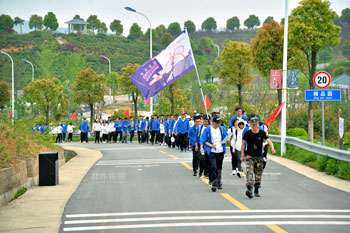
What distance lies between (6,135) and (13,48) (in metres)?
124

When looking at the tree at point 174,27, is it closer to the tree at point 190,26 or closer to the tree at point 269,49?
the tree at point 190,26

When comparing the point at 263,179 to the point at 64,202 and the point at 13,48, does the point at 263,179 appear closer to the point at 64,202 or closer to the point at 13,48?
the point at 64,202

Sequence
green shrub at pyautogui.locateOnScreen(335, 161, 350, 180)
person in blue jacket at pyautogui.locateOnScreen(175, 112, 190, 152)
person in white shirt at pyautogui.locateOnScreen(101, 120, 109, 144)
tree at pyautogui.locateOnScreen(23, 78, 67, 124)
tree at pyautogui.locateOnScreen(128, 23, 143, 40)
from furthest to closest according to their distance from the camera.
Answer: tree at pyautogui.locateOnScreen(128, 23, 143, 40) → tree at pyautogui.locateOnScreen(23, 78, 67, 124) → person in white shirt at pyautogui.locateOnScreen(101, 120, 109, 144) → person in blue jacket at pyautogui.locateOnScreen(175, 112, 190, 152) → green shrub at pyautogui.locateOnScreen(335, 161, 350, 180)

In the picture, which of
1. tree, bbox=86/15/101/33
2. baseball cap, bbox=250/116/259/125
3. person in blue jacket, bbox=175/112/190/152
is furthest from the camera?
tree, bbox=86/15/101/33

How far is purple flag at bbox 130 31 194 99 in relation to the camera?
86.5 feet

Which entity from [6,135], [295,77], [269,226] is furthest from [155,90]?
[269,226]

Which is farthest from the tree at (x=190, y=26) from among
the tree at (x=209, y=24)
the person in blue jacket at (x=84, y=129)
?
the person in blue jacket at (x=84, y=129)

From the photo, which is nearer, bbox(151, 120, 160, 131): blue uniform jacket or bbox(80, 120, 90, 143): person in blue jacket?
bbox(151, 120, 160, 131): blue uniform jacket

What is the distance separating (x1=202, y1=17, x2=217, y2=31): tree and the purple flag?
172 meters

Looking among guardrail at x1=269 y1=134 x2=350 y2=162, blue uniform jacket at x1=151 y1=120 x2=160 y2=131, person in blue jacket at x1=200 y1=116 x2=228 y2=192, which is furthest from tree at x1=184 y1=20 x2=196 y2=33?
person in blue jacket at x1=200 y1=116 x2=228 y2=192

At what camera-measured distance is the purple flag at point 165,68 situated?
2636cm

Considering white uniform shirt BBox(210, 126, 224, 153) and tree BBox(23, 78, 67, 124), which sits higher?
tree BBox(23, 78, 67, 124)

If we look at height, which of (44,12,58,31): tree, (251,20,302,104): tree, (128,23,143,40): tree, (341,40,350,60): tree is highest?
(44,12,58,31): tree

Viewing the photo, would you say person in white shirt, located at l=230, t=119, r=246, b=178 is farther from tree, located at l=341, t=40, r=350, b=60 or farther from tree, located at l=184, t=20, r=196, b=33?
tree, located at l=184, t=20, r=196, b=33
